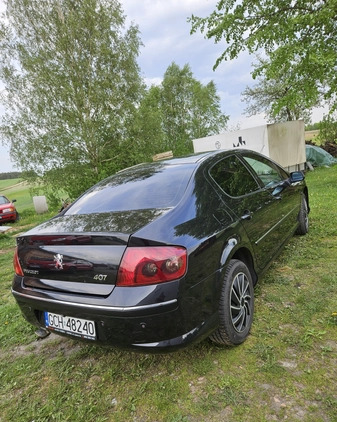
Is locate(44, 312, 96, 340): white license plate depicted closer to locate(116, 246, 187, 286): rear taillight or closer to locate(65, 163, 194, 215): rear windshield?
locate(116, 246, 187, 286): rear taillight

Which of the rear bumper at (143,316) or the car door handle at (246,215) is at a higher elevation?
the car door handle at (246,215)

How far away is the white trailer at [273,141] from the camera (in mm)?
10070

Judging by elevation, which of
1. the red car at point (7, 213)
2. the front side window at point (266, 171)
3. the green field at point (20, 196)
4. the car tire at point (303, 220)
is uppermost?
the front side window at point (266, 171)

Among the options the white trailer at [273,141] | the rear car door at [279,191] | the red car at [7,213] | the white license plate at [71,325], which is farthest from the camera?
the red car at [7,213]

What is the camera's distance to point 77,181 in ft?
45.3

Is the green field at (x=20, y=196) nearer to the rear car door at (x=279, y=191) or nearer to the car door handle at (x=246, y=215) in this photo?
the rear car door at (x=279, y=191)

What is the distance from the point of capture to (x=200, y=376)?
6.47 ft

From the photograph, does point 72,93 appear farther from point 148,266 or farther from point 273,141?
point 148,266

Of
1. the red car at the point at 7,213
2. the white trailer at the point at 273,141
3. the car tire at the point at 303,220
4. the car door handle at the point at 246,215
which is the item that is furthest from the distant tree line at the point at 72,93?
the car door handle at the point at 246,215

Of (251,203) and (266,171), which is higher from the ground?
(266,171)

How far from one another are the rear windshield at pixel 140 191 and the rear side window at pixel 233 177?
27 cm

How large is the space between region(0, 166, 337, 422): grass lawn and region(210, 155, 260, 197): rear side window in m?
1.10

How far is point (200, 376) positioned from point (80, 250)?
1.19 meters

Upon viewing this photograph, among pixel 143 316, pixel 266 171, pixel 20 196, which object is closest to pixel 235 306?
pixel 143 316
